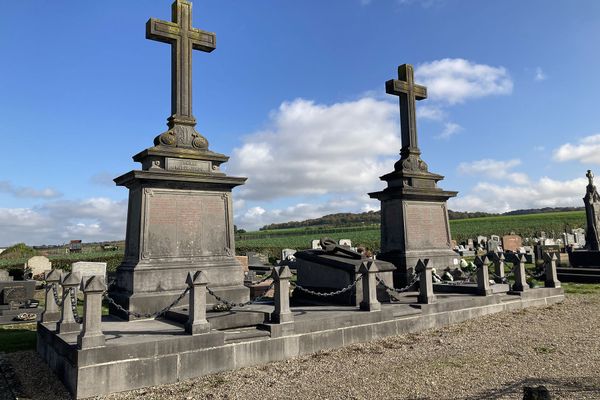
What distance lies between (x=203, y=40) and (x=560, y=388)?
9.64m

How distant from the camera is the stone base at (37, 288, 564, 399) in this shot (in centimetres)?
543

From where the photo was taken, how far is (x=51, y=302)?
8.05 meters

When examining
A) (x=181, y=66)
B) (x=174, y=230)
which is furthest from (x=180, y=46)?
(x=174, y=230)

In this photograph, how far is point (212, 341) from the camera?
6.20 metres

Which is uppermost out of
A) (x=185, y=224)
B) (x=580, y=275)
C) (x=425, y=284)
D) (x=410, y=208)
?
(x=410, y=208)

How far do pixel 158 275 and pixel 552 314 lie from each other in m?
9.18

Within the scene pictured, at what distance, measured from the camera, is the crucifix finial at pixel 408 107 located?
13.4m

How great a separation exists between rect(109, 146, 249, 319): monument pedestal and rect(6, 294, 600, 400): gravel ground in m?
2.07

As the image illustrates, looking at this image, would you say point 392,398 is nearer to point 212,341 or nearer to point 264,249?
point 212,341

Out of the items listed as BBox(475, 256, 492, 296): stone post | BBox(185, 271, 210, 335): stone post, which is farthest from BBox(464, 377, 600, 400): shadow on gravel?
BBox(475, 256, 492, 296): stone post

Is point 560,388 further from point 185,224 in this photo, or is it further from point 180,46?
point 180,46

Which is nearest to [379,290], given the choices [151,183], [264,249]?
[151,183]

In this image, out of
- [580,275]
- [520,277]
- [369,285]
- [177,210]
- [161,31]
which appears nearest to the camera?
[369,285]

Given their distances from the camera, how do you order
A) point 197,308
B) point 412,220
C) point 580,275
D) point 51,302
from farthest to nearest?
point 580,275
point 412,220
point 51,302
point 197,308
